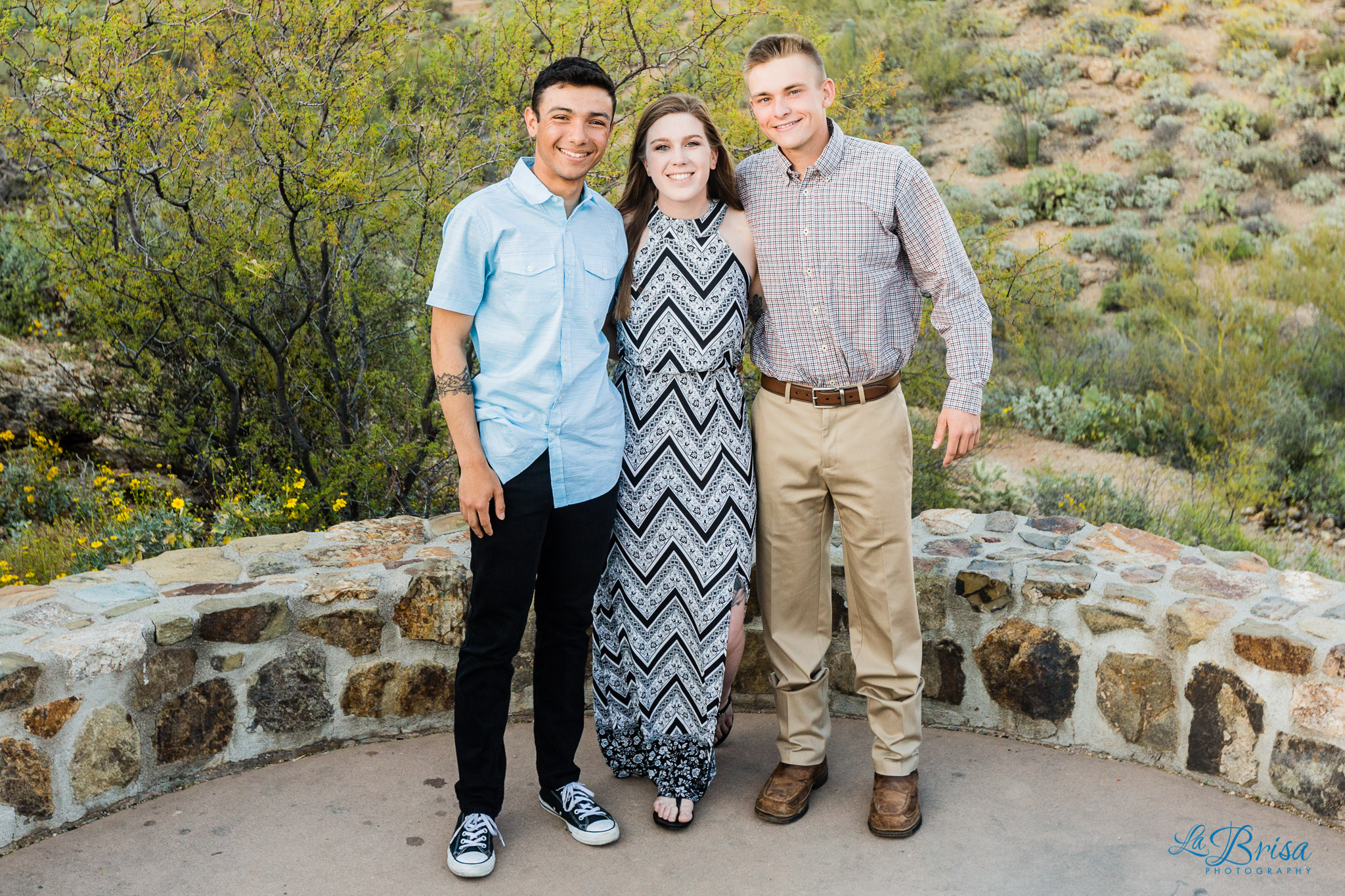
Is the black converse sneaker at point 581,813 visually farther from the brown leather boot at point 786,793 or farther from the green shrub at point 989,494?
the green shrub at point 989,494

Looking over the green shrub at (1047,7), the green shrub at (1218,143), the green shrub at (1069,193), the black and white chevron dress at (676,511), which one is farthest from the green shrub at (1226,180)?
the black and white chevron dress at (676,511)

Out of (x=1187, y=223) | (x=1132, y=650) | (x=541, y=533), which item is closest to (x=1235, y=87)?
(x=1187, y=223)

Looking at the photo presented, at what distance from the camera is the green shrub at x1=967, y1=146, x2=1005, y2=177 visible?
12977 millimetres

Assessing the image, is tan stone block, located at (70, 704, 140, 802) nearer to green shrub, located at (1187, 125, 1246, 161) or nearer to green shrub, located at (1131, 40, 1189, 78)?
green shrub, located at (1187, 125, 1246, 161)

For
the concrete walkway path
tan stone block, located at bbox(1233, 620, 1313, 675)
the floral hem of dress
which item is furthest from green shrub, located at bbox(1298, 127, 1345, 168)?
the floral hem of dress

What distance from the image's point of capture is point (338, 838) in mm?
2648

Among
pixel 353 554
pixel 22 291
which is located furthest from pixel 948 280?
pixel 22 291

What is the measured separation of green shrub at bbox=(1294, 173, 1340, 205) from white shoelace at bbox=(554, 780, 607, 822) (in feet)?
38.0

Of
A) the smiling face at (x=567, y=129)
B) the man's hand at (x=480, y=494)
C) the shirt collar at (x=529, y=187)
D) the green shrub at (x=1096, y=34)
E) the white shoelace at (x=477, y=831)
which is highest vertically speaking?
the green shrub at (x=1096, y=34)

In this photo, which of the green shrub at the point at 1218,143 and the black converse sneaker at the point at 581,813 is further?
the green shrub at the point at 1218,143

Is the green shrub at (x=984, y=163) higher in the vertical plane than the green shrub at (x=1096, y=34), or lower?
lower

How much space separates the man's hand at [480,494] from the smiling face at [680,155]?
2.61ft

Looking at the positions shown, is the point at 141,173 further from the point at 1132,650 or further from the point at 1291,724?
the point at 1291,724

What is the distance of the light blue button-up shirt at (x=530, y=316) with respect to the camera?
2.33 m
